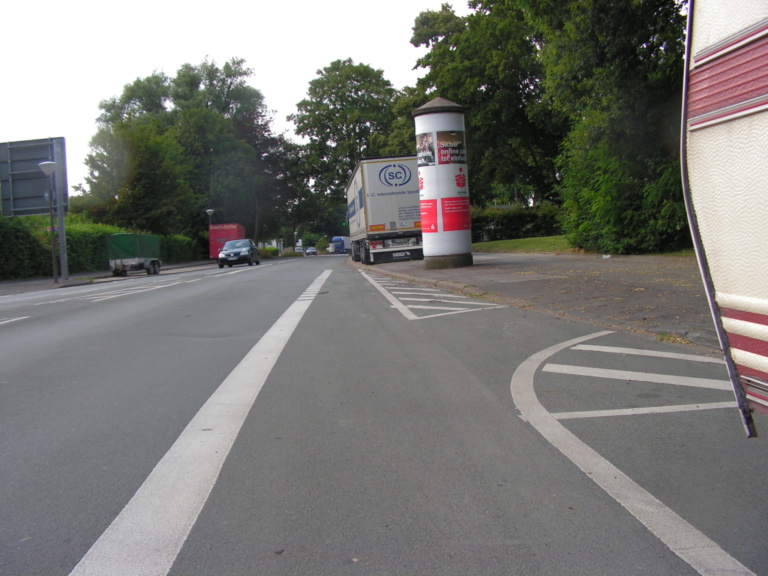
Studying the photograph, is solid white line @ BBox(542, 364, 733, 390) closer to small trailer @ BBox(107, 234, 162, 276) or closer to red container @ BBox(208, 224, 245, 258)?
small trailer @ BBox(107, 234, 162, 276)

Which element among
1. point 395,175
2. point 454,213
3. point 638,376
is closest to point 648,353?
point 638,376

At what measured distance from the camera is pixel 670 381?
5.39 meters

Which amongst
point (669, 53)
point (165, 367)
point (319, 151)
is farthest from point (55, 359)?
point (319, 151)

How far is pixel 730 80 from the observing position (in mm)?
2523

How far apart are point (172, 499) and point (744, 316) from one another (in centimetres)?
273

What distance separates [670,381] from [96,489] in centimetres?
429

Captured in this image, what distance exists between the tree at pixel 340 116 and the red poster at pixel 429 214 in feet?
138

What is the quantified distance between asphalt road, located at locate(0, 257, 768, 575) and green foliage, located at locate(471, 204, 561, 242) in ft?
121

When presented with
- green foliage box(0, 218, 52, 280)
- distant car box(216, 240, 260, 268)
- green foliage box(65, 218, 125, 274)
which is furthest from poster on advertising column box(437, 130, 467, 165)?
green foliage box(65, 218, 125, 274)

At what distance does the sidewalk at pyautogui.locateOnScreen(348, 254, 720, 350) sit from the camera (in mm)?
7770

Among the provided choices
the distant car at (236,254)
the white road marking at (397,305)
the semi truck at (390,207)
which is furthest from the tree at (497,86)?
the white road marking at (397,305)

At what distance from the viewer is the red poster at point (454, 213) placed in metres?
17.7

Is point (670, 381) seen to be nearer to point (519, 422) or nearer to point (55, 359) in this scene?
point (519, 422)

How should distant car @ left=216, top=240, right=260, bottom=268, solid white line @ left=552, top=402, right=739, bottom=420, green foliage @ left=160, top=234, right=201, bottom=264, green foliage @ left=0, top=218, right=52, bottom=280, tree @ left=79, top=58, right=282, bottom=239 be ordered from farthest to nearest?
green foliage @ left=160, top=234, right=201, bottom=264 < tree @ left=79, top=58, right=282, bottom=239 < distant car @ left=216, top=240, right=260, bottom=268 < green foliage @ left=0, top=218, right=52, bottom=280 < solid white line @ left=552, top=402, right=739, bottom=420
